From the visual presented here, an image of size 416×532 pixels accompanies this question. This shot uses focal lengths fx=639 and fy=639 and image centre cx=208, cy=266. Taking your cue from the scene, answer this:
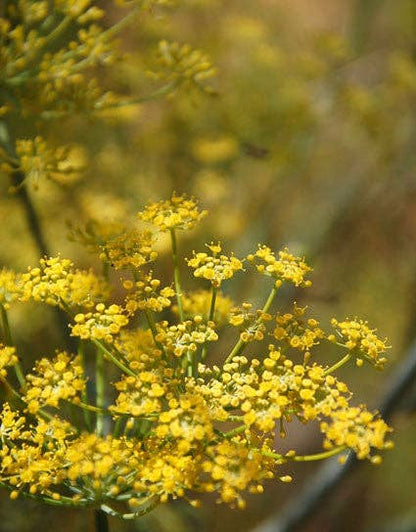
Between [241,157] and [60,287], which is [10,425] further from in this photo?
[241,157]

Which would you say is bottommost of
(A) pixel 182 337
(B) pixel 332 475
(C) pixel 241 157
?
(B) pixel 332 475

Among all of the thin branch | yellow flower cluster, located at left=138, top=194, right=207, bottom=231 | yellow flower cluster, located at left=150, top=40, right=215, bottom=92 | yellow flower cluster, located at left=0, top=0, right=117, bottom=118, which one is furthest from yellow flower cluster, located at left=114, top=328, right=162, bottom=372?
the thin branch

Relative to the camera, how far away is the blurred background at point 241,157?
249 cm

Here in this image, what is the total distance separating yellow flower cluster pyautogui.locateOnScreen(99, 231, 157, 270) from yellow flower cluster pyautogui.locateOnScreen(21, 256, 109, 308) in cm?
7

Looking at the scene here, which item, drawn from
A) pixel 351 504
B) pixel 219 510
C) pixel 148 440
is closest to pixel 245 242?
pixel 148 440

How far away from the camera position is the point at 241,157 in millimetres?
2871

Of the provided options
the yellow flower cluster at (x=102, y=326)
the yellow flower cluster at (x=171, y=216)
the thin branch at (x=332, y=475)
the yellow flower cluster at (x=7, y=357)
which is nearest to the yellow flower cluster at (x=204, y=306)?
the yellow flower cluster at (x=171, y=216)

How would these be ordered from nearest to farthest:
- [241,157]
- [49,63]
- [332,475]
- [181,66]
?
1. [49,63]
2. [181,66]
3. [332,475]
4. [241,157]

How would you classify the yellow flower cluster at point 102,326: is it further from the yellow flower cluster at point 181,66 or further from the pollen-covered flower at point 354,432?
the yellow flower cluster at point 181,66

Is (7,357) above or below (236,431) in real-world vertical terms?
above

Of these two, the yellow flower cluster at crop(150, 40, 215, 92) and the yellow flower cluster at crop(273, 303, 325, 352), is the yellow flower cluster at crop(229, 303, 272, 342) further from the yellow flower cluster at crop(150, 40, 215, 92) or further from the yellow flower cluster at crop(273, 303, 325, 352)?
the yellow flower cluster at crop(150, 40, 215, 92)

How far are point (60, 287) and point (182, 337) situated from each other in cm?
25

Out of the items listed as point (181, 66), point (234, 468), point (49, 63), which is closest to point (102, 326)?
point (234, 468)

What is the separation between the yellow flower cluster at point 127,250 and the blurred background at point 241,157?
2.07ft
